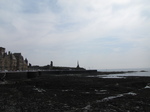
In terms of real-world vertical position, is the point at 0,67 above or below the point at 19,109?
above

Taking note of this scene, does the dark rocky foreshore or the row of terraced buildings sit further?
the row of terraced buildings

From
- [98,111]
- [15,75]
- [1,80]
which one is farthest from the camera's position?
[15,75]

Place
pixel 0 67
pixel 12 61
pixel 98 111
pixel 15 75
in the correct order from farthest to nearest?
pixel 12 61 → pixel 0 67 → pixel 15 75 → pixel 98 111

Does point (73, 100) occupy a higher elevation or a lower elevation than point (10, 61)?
lower

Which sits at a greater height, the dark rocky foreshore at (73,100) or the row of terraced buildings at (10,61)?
the row of terraced buildings at (10,61)

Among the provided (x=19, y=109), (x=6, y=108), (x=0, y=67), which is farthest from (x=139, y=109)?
(x=0, y=67)

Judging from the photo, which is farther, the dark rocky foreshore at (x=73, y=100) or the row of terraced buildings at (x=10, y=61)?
the row of terraced buildings at (x=10, y=61)

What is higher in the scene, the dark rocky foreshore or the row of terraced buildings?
the row of terraced buildings

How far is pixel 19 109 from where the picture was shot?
512 inches

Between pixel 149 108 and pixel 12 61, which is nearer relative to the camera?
pixel 149 108

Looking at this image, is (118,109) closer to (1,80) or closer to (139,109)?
(139,109)

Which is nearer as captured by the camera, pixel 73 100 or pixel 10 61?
pixel 73 100

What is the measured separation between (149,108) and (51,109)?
7763 millimetres

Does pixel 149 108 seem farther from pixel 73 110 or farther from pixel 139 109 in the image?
pixel 73 110
